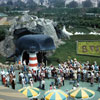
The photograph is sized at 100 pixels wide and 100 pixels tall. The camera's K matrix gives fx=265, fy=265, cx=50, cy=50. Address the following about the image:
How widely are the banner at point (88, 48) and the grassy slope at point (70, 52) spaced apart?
0.58 m

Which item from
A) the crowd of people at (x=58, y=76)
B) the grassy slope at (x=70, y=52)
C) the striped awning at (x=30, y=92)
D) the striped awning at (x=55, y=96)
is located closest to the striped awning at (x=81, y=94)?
the striped awning at (x=55, y=96)

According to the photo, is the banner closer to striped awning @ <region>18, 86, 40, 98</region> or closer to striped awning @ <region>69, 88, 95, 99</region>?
striped awning @ <region>69, 88, 95, 99</region>

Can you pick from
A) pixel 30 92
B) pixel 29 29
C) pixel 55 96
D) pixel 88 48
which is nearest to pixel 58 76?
pixel 30 92

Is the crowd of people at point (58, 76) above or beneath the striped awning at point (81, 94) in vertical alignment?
beneath

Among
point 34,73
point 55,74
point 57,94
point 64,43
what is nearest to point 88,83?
point 55,74

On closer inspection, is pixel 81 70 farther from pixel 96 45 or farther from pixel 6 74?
pixel 96 45

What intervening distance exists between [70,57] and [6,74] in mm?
9981

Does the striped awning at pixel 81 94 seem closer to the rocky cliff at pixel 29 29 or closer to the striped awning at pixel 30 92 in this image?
the striped awning at pixel 30 92

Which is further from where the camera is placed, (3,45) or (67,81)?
(3,45)

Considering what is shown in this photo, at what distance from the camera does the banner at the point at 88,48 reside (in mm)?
27859

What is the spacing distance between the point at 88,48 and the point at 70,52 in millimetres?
1979

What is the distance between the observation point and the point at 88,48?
93.5 ft

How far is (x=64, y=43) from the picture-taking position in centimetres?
3016

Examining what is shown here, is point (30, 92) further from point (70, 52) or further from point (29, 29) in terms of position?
point (70, 52)
